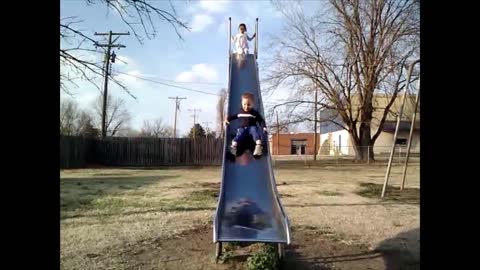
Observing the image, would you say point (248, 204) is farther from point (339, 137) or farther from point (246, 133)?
point (339, 137)

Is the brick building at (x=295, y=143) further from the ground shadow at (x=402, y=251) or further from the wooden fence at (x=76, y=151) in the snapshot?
the ground shadow at (x=402, y=251)

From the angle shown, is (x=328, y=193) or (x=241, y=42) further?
(x=241, y=42)

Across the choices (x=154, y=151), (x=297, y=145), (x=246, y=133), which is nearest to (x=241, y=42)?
(x=246, y=133)

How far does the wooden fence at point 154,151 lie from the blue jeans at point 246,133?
62.7ft

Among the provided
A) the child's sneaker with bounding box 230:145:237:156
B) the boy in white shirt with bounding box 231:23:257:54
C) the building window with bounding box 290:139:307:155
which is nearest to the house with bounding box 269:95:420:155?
the building window with bounding box 290:139:307:155

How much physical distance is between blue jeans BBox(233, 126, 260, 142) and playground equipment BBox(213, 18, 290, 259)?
0.60ft

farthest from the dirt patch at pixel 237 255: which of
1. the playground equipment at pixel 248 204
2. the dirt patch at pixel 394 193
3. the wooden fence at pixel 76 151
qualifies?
the wooden fence at pixel 76 151

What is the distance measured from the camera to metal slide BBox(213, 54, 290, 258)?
16.7ft

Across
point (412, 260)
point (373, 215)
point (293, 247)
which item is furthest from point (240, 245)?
point (373, 215)

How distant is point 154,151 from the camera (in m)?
28.4

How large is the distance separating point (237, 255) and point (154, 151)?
23.4 meters

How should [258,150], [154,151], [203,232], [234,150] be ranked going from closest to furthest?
[203,232] → [258,150] → [234,150] → [154,151]
